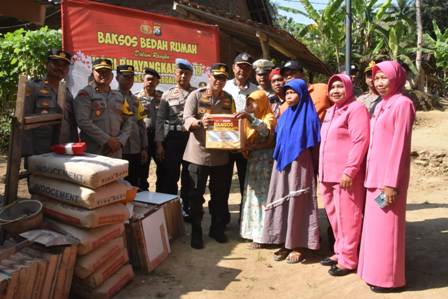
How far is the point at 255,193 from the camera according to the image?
4699 mm

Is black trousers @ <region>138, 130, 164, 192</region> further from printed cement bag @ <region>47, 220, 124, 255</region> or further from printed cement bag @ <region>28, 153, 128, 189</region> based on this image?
printed cement bag @ <region>47, 220, 124, 255</region>

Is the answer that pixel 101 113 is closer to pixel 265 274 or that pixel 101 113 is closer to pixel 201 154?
pixel 201 154

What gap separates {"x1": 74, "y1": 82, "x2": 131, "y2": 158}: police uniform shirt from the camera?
416 cm

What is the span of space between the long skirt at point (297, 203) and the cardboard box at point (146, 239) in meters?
1.12

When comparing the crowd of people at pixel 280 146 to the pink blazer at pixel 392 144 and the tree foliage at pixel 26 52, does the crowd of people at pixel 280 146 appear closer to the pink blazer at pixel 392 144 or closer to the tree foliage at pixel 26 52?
the pink blazer at pixel 392 144

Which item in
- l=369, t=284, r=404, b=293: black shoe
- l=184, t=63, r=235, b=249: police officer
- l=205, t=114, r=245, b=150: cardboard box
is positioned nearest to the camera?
l=369, t=284, r=404, b=293: black shoe

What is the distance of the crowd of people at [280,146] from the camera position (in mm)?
3438

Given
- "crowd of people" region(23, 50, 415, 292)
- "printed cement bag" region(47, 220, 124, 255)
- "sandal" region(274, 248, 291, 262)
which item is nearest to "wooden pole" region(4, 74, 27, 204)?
"printed cement bag" region(47, 220, 124, 255)

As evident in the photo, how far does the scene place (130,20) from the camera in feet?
19.9

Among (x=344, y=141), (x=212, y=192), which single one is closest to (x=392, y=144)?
(x=344, y=141)

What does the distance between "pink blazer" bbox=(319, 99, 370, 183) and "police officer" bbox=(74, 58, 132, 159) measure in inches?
77.8

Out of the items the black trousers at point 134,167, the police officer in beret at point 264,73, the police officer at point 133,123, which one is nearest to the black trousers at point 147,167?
the black trousers at point 134,167

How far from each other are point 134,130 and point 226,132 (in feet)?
4.04

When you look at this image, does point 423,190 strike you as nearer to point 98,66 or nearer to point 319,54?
point 98,66
